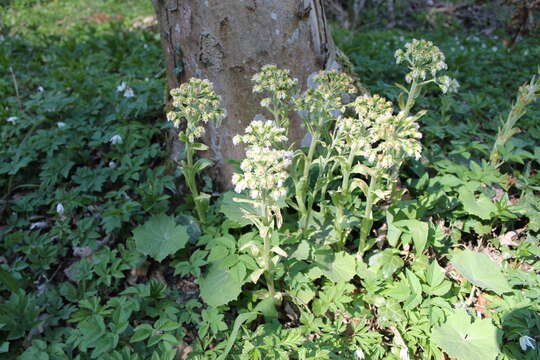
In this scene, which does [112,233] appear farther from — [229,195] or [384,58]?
[384,58]

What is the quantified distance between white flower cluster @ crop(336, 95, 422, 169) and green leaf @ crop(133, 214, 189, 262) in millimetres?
1175

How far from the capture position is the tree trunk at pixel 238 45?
7.84 ft

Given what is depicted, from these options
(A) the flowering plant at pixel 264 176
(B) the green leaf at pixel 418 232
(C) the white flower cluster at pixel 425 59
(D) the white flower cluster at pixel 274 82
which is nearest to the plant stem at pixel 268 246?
(A) the flowering plant at pixel 264 176

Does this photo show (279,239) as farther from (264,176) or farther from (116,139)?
(116,139)

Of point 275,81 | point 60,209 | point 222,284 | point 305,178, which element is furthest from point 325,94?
point 60,209

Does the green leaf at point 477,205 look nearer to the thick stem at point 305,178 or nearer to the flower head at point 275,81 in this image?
the thick stem at point 305,178

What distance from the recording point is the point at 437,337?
1.83 meters

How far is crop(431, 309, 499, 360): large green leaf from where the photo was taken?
177 cm

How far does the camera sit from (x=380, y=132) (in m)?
1.79

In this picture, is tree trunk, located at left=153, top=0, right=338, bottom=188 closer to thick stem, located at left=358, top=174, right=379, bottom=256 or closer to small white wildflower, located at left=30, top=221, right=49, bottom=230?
thick stem, located at left=358, top=174, right=379, bottom=256

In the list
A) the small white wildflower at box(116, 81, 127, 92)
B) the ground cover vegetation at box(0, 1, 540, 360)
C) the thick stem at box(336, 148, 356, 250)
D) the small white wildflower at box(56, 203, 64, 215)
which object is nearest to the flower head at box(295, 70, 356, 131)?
the ground cover vegetation at box(0, 1, 540, 360)

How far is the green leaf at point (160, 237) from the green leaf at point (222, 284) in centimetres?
28

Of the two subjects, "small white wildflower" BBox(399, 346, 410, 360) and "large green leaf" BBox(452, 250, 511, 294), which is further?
"large green leaf" BBox(452, 250, 511, 294)

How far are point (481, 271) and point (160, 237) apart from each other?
1976 mm
